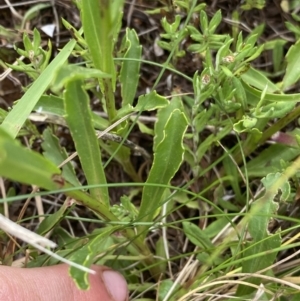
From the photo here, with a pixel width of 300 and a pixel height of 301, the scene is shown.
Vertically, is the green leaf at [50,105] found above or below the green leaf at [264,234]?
above

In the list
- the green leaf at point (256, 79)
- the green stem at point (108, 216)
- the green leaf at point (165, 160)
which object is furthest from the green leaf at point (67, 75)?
the green leaf at point (256, 79)

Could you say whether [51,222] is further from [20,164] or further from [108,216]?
[20,164]

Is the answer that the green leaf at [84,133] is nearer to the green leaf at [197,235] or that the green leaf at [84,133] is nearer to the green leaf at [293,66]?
the green leaf at [197,235]

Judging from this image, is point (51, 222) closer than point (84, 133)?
No

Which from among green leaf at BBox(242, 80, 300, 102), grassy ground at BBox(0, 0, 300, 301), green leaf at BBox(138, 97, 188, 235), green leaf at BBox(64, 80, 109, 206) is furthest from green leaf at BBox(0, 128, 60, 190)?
green leaf at BBox(242, 80, 300, 102)

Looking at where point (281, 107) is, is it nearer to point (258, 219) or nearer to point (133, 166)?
point (258, 219)

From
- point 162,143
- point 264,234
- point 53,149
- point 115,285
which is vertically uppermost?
point 162,143

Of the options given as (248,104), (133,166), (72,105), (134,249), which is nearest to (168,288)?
(134,249)

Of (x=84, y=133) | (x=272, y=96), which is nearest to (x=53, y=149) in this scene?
(x=84, y=133)

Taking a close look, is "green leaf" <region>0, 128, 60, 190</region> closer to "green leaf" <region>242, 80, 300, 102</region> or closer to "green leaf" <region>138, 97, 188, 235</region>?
"green leaf" <region>138, 97, 188, 235</region>
